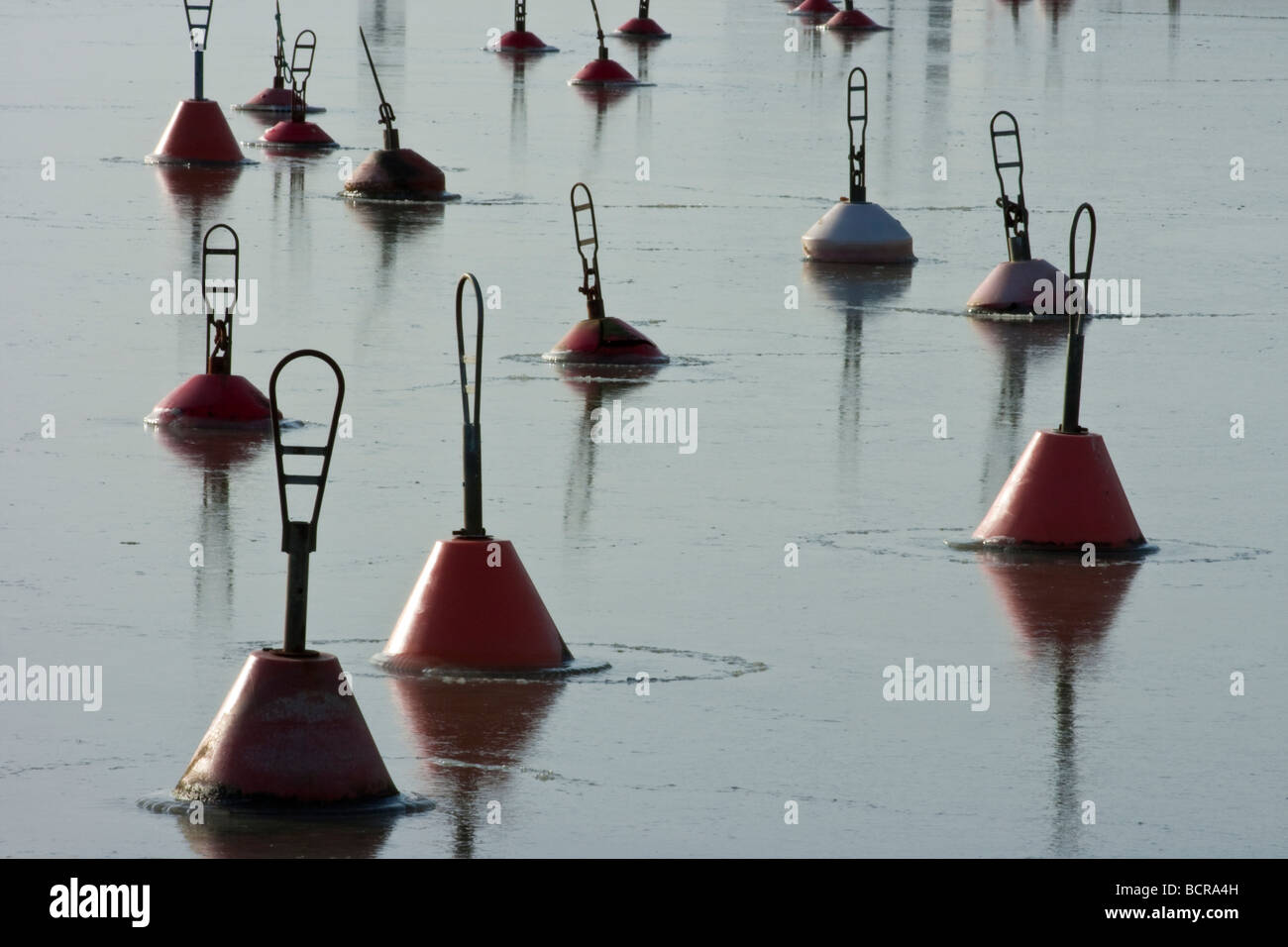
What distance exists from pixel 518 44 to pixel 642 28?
4.02 metres

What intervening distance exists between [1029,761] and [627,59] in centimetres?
3469

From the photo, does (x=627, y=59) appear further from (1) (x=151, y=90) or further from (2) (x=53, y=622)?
(2) (x=53, y=622)

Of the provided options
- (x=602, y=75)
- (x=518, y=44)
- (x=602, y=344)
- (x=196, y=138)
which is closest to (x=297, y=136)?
(x=196, y=138)

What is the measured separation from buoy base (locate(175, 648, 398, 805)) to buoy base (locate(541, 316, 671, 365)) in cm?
809

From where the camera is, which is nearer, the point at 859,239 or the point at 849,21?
the point at 859,239

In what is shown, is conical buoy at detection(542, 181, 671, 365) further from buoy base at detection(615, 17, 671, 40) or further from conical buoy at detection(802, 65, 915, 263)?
buoy base at detection(615, 17, 671, 40)

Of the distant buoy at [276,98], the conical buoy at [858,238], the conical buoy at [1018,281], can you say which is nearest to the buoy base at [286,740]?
the conical buoy at [1018,281]

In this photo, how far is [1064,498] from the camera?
10.5 m

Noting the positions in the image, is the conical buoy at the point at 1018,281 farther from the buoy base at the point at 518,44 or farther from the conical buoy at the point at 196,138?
the buoy base at the point at 518,44

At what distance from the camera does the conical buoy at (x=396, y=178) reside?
2312cm

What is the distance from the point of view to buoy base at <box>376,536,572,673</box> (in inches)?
338

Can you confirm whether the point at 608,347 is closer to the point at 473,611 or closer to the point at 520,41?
the point at 473,611

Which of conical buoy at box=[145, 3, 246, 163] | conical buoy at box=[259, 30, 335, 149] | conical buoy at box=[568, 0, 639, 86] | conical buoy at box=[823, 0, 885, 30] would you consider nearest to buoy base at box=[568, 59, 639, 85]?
conical buoy at box=[568, 0, 639, 86]

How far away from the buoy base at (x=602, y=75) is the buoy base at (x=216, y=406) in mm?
24223
